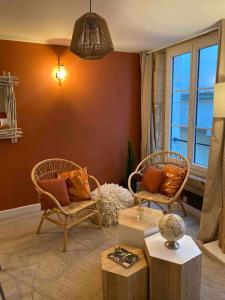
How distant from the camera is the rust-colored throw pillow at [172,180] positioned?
3.00 m

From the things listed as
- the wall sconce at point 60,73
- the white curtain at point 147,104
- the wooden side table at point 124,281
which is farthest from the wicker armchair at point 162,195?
the wall sconce at point 60,73

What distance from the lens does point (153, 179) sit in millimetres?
3127

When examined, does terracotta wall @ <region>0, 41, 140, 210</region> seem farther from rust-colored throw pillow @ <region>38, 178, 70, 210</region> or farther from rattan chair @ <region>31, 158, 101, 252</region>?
rust-colored throw pillow @ <region>38, 178, 70, 210</region>

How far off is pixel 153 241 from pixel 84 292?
0.70 m

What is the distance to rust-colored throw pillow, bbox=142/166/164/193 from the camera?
311cm

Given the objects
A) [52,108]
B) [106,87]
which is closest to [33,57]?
[52,108]

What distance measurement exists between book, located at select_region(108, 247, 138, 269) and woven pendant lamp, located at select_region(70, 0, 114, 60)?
153cm

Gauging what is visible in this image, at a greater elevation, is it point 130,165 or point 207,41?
point 207,41

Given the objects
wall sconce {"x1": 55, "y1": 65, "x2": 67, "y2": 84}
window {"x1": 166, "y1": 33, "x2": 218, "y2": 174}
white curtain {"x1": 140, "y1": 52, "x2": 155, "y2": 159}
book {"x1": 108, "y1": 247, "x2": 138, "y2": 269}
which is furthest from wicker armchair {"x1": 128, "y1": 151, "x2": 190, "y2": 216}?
wall sconce {"x1": 55, "y1": 65, "x2": 67, "y2": 84}

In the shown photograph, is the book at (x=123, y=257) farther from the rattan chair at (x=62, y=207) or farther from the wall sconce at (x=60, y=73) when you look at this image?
the wall sconce at (x=60, y=73)

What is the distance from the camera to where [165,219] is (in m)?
1.80

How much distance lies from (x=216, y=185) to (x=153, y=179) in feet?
2.53

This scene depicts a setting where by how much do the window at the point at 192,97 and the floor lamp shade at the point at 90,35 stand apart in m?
1.74

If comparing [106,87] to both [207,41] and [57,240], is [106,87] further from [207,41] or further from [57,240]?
[57,240]
